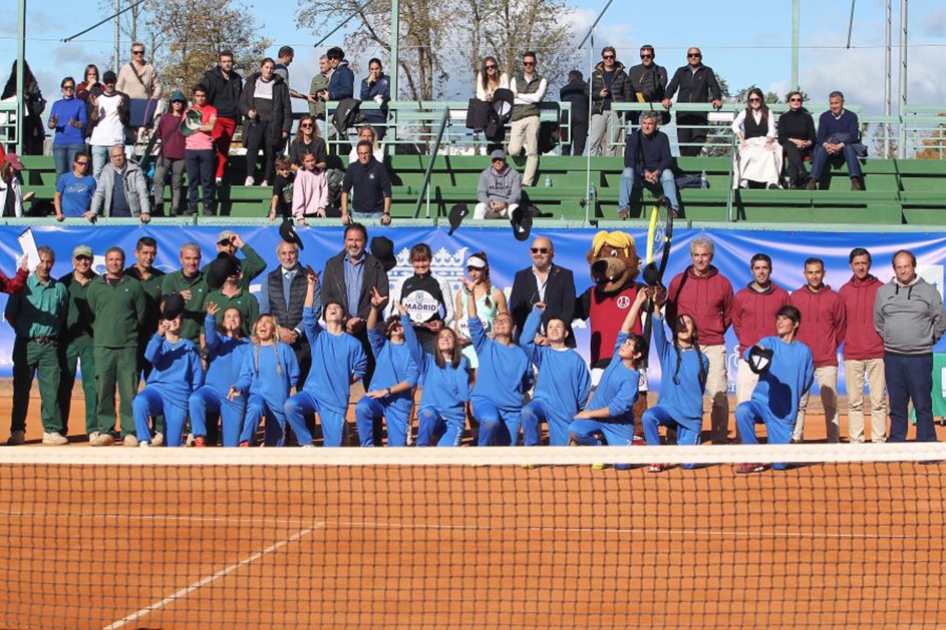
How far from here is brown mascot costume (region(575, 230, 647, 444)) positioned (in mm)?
13812

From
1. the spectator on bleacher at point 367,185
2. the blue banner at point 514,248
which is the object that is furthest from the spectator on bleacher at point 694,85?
the spectator on bleacher at point 367,185

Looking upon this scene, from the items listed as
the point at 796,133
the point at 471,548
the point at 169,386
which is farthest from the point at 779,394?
the point at 796,133

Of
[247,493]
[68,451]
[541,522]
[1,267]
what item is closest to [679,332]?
[541,522]

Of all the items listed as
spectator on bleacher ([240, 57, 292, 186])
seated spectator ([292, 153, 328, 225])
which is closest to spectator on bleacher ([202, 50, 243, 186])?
spectator on bleacher ([240, 57, 292, 186])

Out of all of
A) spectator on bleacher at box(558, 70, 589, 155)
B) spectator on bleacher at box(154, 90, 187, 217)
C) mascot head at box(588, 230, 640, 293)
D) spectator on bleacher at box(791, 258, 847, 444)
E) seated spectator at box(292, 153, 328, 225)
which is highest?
spectator on bleacher at box(558, 70, 589, 155)

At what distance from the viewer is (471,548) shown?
9680mm

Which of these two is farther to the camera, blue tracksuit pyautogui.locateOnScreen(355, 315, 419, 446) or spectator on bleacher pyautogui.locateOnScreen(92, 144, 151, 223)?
spectator on bleacher pyautogui.locateOnScreen(92, 144, 151, 223)

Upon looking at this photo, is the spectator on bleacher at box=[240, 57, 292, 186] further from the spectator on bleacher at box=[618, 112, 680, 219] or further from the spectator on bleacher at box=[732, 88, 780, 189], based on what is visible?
the spectator on bleacher at box=[732, 88, 780, 189]

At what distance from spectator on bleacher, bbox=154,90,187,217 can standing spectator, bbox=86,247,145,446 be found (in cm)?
540

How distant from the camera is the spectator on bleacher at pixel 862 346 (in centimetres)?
1438

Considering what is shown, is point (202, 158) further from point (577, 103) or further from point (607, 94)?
point (607, 94)

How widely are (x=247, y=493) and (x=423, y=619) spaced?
172 inches

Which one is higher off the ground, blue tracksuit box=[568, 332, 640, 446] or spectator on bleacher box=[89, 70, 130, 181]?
spectator on bleacher box=[89, 70, 130, 181]

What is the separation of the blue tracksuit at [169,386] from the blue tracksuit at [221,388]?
157mm
